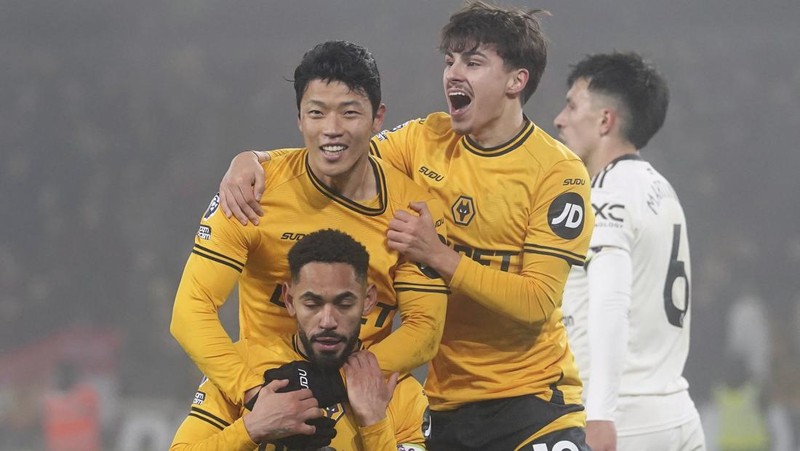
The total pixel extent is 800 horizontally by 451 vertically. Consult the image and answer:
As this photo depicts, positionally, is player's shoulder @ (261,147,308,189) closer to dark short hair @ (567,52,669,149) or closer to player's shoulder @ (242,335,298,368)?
player's shoulder @ (242,335,298,368)

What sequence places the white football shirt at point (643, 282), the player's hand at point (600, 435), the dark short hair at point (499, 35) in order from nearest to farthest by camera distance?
the dark short hair at point (499, 35), the player's hand at point (600, 435), the white football shirt at point (643, 282)

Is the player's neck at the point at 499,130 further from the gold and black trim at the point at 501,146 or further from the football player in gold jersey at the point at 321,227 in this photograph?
the football player in gold jersey at the point at 321,227

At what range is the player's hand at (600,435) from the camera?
11.7 feet

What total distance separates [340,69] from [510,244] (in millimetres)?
761

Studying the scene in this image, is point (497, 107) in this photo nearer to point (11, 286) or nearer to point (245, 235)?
point (245, 235)

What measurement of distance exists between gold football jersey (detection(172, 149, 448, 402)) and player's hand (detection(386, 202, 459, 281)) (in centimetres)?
4

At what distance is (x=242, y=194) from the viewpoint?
2.63 m

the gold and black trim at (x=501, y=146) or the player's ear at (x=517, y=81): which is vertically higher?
the player's ear at (x=517, y=81)

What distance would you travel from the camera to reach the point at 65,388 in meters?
7.69

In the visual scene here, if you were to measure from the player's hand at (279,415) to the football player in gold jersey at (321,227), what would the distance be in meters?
0.12

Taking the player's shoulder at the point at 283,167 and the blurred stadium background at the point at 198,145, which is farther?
the blurred stadium background at the point at 198,145

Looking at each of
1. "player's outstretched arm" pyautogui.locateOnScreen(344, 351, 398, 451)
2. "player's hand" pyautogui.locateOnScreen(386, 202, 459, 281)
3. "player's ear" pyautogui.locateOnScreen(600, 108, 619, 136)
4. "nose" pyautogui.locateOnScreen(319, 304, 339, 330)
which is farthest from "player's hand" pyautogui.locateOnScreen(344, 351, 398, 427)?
"player's ear" pyautogui.locateOnScreen(600, 108, 619, 136)

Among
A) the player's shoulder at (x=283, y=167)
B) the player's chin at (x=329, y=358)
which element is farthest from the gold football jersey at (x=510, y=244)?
the player's chin at (x=329, y=358)

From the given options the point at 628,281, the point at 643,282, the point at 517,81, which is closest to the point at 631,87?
the point at 643,282
